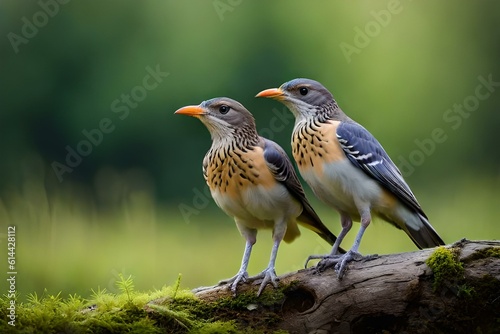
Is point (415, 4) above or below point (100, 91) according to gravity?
above

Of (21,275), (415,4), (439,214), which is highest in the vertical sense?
(415,4)

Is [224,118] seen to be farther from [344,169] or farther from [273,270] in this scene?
[273,270]

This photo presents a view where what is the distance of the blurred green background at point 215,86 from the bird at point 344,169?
131cm

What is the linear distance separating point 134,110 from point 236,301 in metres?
2.33

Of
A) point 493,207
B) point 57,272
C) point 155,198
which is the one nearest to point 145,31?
point 155,198

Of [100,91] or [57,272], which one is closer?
[57,272]

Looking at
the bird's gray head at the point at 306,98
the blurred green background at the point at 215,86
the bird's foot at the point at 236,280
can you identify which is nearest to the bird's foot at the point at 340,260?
the bird's foot at the point at 236,280

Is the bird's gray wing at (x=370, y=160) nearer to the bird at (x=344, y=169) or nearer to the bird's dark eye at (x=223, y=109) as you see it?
the bird at (x=344, y=169)

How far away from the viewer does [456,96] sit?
14.1 feet

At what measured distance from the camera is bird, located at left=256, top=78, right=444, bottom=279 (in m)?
2.47

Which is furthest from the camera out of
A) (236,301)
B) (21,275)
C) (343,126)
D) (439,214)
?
(439,214)

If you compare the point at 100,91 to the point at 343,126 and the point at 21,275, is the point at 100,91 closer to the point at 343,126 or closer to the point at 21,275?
the point at 21,275

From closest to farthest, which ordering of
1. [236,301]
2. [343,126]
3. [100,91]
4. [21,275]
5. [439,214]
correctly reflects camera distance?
[236,301] < [343,126] < [21,275] < [439,214] < [100,91]

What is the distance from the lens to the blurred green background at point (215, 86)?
403 cm
